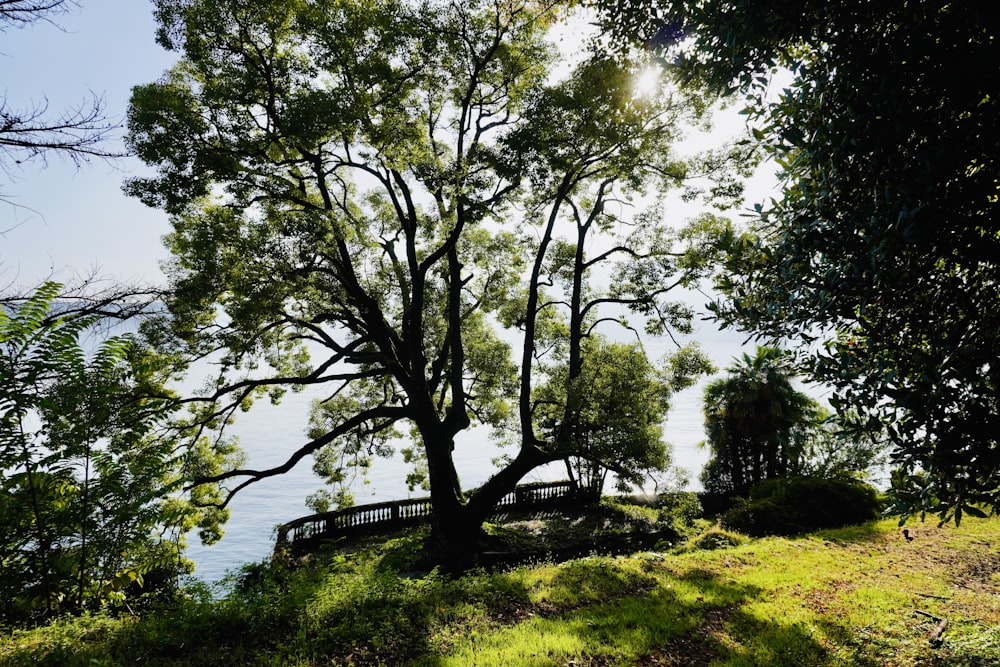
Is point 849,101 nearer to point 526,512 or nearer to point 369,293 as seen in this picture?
point 369,293

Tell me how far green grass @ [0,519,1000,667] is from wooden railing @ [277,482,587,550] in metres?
9.62

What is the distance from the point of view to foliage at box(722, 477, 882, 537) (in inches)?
581

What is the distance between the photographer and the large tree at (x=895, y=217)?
9.98 ft

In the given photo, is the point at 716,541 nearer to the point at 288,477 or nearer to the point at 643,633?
the point at 643,633

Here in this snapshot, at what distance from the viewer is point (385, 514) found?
63.2ft

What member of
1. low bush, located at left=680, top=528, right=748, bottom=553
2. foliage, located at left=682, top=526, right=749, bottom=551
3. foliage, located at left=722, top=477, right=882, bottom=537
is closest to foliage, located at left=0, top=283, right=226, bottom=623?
low bush, located at left=680, top=528, right=748, bottom=553

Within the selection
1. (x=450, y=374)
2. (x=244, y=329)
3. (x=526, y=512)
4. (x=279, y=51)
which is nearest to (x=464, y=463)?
(x=526, y=512)

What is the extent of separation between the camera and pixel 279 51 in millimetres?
11070

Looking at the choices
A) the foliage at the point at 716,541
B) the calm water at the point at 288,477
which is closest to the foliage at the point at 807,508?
the foliage at the point at 716,541

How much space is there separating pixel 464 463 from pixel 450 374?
111 feet

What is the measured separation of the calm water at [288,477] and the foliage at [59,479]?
7.16 m

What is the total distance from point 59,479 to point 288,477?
41001 millimetres

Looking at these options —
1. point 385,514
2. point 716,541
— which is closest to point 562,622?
point 716,541

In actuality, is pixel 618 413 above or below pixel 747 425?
above
